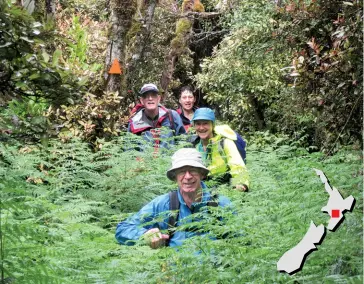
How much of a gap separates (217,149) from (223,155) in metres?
0.08

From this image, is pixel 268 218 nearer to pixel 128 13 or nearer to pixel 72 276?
pixel 72 276

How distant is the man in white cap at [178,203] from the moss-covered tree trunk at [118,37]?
5085 mm

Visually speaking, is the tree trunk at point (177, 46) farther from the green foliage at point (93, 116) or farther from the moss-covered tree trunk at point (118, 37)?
the green foliage at point (93, 116)

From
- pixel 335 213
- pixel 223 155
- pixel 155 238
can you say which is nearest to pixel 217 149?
pixel 223 155

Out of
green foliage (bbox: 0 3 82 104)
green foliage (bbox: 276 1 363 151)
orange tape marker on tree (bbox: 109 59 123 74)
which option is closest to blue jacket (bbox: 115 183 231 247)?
green foliage (bbox: 276 1 363 151)

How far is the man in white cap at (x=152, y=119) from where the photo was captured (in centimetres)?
817

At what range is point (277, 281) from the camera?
3.72m

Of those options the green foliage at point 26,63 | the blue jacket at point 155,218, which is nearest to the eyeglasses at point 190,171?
the blue jacket at point 155,218

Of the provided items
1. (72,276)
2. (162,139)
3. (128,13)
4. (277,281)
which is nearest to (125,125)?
(128,13)

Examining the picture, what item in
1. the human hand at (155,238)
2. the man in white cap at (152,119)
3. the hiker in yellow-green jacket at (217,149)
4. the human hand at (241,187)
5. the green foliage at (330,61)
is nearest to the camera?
the green foliage at (330,61)

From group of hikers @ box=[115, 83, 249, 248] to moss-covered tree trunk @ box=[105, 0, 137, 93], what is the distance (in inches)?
61.3

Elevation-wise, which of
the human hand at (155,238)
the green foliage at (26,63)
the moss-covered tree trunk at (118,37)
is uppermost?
the moss-covered tree trunk at (118,37)

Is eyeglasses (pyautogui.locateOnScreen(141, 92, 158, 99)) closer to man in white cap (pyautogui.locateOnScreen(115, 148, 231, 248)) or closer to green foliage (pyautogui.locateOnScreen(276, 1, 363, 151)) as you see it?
green foliage (pyautogui.locateOnScreen(276, 1, 363, 151))

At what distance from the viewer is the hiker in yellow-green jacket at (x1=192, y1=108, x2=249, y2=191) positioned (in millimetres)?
6324
